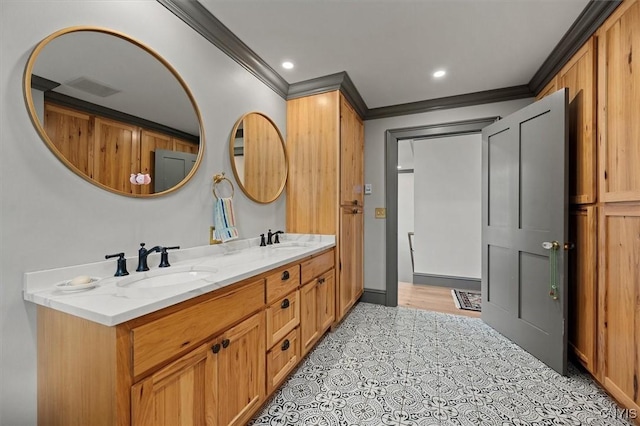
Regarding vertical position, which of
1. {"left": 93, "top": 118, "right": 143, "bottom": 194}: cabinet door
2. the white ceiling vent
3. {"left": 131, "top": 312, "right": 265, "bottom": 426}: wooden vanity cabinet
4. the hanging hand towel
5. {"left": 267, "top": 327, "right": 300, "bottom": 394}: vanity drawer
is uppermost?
the white ceiling vent

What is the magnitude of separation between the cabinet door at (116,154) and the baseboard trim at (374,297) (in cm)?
281

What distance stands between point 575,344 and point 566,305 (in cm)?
38

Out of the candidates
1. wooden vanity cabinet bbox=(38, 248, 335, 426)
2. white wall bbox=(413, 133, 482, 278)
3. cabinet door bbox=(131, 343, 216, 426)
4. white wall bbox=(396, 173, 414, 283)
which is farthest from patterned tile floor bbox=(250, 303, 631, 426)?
white wall bbox=(396, 173, 414, 283)

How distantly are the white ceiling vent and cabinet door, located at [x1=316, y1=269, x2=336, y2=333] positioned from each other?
1815 millimetres

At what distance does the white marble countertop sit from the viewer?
33.0 inches

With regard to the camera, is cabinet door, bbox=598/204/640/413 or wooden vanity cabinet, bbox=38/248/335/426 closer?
wooden vanity cabinet, bbox=38/248/335/426

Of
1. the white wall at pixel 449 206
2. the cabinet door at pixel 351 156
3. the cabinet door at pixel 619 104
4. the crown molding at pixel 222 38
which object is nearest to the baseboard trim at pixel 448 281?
the white wall at pixel 449 206

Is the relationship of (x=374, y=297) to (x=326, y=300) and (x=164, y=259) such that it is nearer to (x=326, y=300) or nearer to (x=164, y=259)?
(x=326, y=300)

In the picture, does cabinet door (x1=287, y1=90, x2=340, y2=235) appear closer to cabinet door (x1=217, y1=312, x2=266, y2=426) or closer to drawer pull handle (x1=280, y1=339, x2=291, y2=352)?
drawer pull handle (x1=280, y1=339, x2=291, y2=352)

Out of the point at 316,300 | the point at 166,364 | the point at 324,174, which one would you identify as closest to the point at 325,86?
the point at 324,174

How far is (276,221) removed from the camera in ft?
8.57

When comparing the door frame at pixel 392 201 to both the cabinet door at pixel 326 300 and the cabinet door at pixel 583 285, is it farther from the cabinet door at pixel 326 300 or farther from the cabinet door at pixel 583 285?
the cabinet door at pixel 583 285

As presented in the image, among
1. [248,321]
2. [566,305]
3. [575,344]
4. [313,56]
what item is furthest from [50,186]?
[575,344]

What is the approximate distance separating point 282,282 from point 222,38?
1.79m
